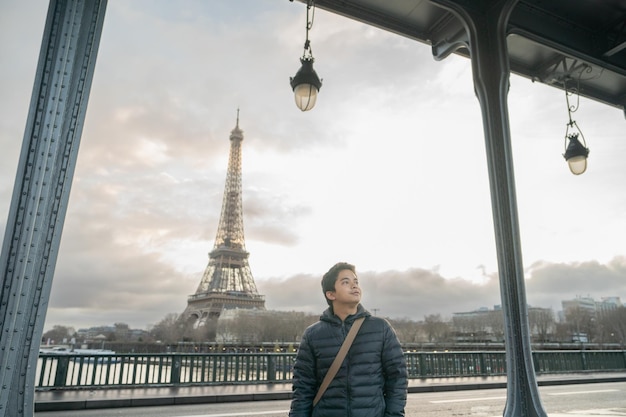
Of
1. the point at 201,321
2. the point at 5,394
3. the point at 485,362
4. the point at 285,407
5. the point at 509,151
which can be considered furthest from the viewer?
the point at 201,321

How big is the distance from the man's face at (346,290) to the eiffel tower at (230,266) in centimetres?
5476

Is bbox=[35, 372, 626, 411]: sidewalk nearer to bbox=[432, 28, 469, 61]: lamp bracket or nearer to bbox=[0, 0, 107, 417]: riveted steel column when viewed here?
bbox=[0, 0, 107, 417]: riveted steel column

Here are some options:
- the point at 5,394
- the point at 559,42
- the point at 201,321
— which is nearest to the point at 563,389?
the point at 559,42

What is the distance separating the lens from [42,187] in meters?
2.99

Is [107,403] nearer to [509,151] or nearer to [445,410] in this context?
[445,410]

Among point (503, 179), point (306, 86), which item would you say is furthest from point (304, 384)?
point (306, 86)

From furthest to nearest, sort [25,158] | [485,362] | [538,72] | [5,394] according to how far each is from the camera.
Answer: [485,362] → [538,72] → [25,158] → [5,394]

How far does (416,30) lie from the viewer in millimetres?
6637

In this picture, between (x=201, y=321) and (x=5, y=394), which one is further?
(x=201, y=321)

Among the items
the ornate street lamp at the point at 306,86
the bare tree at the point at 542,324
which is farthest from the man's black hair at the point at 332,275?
the bare tree at the point at 542,324

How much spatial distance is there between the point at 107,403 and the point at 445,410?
21.0 feet

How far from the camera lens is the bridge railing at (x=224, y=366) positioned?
10.1m

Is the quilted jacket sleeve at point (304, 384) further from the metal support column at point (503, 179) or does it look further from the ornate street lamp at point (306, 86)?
the ornate street lamp at point (306, 86)

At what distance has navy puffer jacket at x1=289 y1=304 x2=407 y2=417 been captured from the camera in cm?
232
